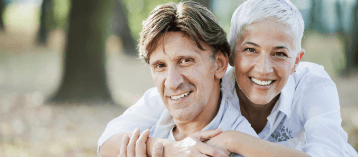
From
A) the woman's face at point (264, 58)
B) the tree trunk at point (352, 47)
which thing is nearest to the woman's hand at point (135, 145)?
the woman's face at point (264, 58)

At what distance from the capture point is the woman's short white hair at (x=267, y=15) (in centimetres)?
242

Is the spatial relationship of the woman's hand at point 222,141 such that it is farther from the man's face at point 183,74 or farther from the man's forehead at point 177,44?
the man's forehead at point 177,44

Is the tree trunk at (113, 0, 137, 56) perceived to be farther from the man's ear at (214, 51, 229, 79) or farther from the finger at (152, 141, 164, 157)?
the finger at (152, 141, 164, 157)

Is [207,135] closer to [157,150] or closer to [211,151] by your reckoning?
[211,151]

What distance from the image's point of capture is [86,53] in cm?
878

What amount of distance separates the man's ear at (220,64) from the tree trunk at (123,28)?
30.7 feet

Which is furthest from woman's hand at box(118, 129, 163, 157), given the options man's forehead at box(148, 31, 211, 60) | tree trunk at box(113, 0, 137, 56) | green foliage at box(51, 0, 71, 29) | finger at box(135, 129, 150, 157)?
tree trunk at box(113, 0, 137, 56)

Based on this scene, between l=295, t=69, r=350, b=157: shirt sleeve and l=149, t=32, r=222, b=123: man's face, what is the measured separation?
0.80m

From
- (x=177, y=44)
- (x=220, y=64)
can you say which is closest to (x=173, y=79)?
(x=177, y=44)

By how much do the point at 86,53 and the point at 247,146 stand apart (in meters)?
7.28

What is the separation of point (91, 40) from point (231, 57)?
22.4ft

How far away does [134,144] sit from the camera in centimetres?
245

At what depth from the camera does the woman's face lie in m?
2.39

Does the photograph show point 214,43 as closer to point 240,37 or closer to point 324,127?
point 240,37
